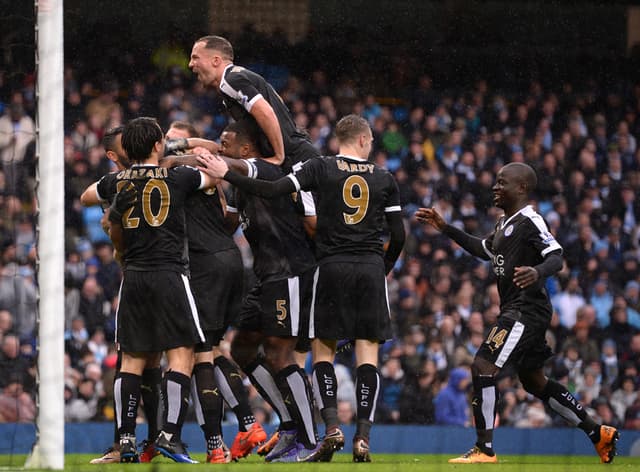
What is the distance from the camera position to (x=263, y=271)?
676 centimetres

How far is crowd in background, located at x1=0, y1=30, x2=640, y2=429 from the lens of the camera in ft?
38.5

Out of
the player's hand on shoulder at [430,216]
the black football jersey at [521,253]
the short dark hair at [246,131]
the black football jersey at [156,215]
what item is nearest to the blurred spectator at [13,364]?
the black football jersey at [156,215]

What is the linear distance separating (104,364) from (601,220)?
6.10 meters

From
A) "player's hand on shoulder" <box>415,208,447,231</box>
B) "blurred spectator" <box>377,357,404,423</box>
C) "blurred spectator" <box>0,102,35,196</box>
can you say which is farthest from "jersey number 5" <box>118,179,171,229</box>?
"blurred spectator" <box>377,357,404,423</box>

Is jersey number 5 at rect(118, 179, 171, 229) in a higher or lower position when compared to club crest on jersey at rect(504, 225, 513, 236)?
higher

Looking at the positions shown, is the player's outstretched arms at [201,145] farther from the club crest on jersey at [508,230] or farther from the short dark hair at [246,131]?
the club crest on jersey at [508,230]

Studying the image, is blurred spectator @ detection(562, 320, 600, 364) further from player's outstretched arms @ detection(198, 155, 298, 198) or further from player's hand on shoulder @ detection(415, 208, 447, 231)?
player's outstretched arms @ detection(198, 155, 298, 198)

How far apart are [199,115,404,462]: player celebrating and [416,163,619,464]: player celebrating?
556 millimetres

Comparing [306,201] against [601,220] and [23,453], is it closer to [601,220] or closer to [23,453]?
[23,453]

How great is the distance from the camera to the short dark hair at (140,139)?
604 cm

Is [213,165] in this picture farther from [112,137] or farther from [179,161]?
[112,137]

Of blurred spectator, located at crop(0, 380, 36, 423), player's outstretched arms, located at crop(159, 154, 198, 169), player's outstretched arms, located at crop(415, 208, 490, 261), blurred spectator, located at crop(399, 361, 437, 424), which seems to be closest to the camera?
blurred spectator, located at crop(0, 380, 36, 423)

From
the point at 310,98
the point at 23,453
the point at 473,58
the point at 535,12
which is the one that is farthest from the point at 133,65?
the point at 23,453

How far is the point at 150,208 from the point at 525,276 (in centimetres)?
206
